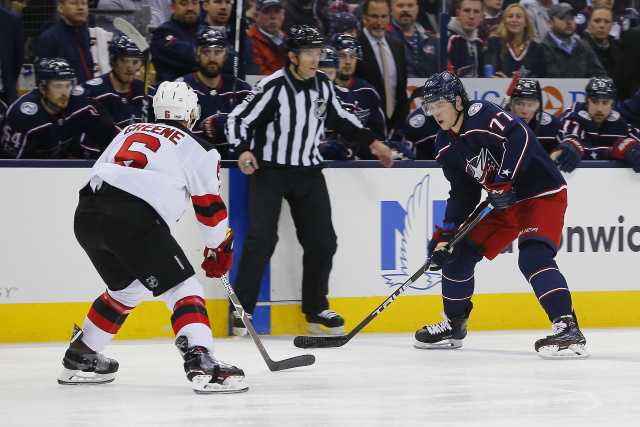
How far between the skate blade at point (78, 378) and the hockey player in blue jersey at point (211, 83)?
71.0 inches

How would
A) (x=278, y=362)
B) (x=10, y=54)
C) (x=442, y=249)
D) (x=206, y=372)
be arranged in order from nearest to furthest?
(x=206, y=372), (x=278, y=362), (x=442, y=249), (x=10, y=54)

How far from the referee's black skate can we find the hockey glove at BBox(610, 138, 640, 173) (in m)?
1.30

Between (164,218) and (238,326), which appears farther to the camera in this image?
(238,326)

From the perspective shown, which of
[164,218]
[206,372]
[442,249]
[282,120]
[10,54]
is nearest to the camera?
[206,372]

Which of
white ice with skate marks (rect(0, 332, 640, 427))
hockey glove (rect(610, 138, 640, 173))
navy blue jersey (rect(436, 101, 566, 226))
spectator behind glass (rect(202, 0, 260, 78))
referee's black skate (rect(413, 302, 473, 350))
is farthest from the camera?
spectator behind glass (rect(202, 0, 260, 78))

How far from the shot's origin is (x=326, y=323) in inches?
207

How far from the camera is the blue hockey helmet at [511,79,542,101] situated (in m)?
5.75

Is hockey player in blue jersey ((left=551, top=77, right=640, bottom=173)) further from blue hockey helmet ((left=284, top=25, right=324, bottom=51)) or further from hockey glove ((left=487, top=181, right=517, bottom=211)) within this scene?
blue hockey helmet ((left=284, top=25, right=324, bottom=51))

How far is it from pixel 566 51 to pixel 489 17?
52 centimetres

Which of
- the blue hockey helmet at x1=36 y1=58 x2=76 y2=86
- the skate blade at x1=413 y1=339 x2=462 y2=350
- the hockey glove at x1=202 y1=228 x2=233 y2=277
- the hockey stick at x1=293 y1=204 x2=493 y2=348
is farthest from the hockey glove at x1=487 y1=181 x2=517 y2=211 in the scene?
the blue hockey helmet at x1=36 y1=58 x2=76 y2=86

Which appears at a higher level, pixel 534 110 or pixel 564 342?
pixel 534 110

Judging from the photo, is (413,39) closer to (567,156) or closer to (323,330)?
(567,156)

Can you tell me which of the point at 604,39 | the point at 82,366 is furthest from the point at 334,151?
the point at 604,39

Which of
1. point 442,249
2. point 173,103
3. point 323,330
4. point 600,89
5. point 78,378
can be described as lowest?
point 323,330
